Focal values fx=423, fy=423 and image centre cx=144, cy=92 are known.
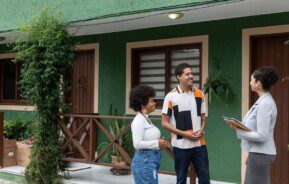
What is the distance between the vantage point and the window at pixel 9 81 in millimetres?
10867

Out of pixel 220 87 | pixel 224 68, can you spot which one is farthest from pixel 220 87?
pixel 224 68

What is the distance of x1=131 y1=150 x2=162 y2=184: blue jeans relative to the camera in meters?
4.25

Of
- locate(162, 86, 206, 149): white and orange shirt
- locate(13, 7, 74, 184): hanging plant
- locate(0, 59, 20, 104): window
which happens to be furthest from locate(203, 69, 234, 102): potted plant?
locate(0, 59, 20, 104): window

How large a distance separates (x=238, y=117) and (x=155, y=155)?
2.89 m

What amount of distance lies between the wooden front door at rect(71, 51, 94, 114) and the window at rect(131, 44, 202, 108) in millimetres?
1213

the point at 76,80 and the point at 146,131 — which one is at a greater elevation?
the point at 76,80

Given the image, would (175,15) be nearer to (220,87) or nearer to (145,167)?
(220,87)

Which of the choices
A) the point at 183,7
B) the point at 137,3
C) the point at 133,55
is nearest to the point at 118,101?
the point at 133,55

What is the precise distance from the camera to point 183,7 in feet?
20.1

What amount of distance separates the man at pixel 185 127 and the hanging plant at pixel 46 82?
2751 mm

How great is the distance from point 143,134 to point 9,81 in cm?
773

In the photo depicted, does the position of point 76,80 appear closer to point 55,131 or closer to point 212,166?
point 55,131

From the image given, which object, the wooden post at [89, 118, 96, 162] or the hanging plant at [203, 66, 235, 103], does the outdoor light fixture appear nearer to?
the hanging plant at [203, 66, 235, 103]

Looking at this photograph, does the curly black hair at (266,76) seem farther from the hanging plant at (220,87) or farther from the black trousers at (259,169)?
the hanging plant at (220,87)
